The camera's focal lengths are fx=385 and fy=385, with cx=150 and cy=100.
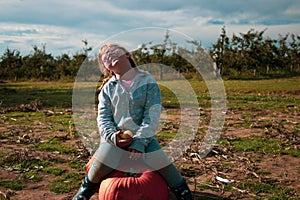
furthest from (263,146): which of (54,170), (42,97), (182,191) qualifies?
(42,97)

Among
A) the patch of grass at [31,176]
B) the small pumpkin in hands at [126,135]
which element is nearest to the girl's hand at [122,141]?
the small pumpkin in hands at [126,135]

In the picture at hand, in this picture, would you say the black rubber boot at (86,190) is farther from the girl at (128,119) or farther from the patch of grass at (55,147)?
the patch of grass at (55,147)

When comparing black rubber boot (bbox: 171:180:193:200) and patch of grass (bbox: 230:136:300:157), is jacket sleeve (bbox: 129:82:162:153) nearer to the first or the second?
black rubber boot (bbox: 171:180:193:200)

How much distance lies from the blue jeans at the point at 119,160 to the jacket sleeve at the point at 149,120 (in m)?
0.12

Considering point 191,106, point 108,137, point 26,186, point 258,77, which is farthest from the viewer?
point 258,77

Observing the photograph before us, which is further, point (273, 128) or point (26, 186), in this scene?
point (273, 128)

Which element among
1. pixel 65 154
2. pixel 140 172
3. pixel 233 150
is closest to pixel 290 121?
pixel 233 150

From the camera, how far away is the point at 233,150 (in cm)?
684

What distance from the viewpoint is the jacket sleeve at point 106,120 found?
386 cm

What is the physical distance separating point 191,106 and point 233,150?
641 cm

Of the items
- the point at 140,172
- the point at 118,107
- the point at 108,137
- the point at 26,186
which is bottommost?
the point at 26,186

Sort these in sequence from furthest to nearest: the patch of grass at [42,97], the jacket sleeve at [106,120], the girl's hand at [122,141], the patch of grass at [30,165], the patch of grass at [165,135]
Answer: the patch of grass at [42,97], the patch of grass at [165,135], the patch of grass at [30,165], the jacket sleeve at [106,120], the girl's hand at [122,141]

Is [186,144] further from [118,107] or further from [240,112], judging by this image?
[240,112]

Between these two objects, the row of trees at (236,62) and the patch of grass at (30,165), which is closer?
the patch of grass at (30,165)
